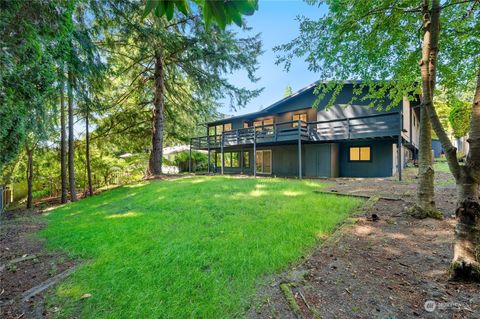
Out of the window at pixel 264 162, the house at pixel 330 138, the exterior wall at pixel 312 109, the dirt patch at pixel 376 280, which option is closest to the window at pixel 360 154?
the house at pixel 330 138

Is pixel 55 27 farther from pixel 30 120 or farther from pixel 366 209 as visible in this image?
pixel 366 209

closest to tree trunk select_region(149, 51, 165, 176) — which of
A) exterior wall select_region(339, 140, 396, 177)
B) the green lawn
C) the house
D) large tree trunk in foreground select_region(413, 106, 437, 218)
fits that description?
the house

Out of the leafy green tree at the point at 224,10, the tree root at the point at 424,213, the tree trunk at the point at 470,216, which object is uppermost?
the leafy green tree at the point at 224,10

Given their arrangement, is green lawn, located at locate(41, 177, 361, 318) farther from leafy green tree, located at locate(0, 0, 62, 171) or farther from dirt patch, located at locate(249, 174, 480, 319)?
leafy green tree, located at locate(0, 0, 62, 171)

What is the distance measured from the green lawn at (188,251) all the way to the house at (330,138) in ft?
20.9

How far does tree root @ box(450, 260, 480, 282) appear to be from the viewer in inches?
107

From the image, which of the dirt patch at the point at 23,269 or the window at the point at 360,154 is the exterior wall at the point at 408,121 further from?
the dirt patch at the point at 23,269

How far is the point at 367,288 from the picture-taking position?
9.21 ft

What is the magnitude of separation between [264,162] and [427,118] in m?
13.3

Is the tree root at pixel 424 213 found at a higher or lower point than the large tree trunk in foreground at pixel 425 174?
lower

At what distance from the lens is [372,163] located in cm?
1314

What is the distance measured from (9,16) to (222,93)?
1211 cm

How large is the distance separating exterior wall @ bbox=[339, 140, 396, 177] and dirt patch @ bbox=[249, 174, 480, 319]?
892cm

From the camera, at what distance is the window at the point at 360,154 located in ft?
43.8
